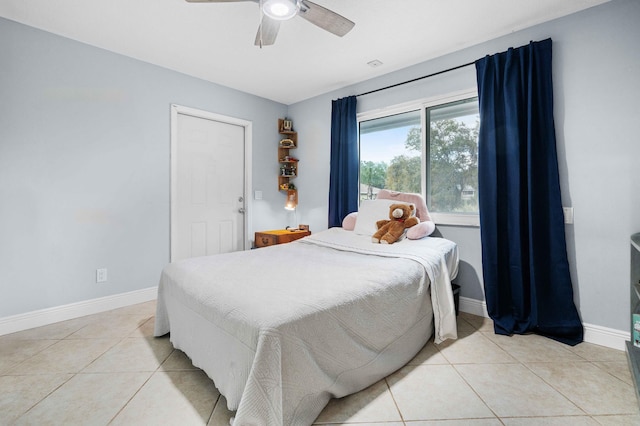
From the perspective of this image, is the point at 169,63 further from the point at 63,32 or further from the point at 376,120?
the point at 376,120

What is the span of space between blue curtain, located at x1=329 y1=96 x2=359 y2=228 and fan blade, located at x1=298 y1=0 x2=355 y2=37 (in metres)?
1.59

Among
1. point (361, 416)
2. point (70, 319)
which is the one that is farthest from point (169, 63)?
point (361, 416)

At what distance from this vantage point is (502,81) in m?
2.42

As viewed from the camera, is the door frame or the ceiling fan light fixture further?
the door frame

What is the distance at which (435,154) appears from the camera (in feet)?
9.75

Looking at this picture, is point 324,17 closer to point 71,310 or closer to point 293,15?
point 293,15

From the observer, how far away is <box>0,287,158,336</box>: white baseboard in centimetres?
231

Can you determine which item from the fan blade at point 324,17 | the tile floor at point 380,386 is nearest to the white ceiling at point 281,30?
the fan blade at point 324,17

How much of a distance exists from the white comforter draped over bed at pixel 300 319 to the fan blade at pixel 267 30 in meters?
1.52

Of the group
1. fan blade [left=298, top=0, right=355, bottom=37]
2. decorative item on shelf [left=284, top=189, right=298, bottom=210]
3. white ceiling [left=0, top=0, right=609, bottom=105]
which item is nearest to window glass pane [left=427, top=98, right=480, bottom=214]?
white ceiling [left=0, top=0, right=609, bottom=105]

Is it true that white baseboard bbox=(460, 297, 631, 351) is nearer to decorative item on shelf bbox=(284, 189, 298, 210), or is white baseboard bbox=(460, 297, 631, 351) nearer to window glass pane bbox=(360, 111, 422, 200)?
window glass pane bbox=(360, 111, 422, 200)

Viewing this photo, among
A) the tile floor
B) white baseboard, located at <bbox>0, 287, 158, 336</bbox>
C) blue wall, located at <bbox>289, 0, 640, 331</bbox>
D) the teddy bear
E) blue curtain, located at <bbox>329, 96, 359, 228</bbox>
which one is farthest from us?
blue curtain, located at <bbox>329, 96, 359, 228</bbox>

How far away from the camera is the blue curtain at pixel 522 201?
2.20 metres

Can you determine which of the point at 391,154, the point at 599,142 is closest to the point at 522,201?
the point at 599,142
